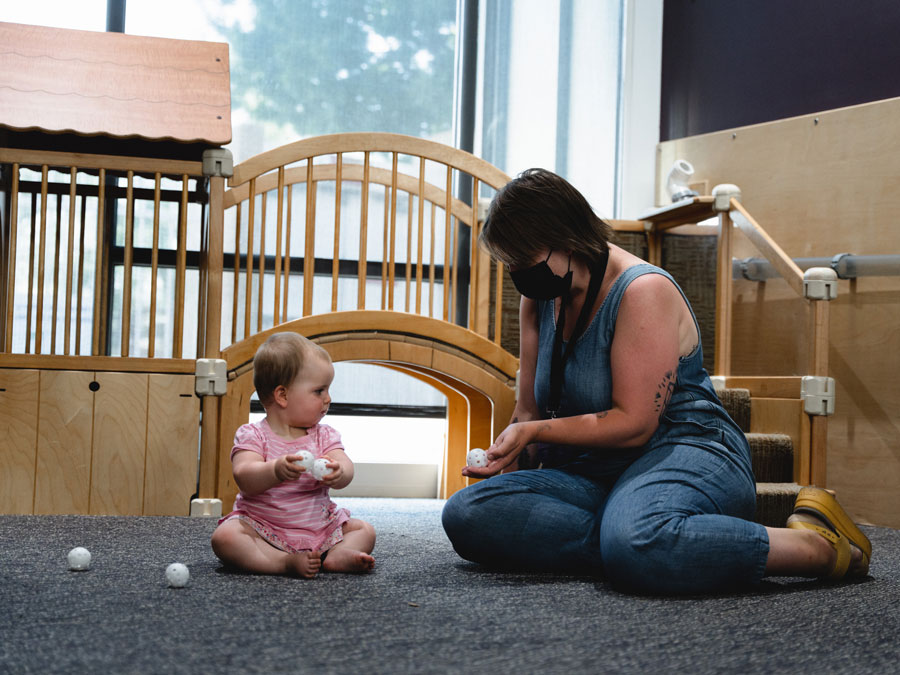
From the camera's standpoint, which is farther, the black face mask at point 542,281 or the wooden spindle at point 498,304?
the wooden spindle at point 498,304

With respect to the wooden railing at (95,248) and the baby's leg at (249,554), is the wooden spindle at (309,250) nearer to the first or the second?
the wooden railing at (95,248)

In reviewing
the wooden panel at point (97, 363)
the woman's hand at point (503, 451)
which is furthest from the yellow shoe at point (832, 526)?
the wooden panel at point (97, 363)

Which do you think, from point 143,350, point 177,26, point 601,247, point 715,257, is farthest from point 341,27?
point 601,247

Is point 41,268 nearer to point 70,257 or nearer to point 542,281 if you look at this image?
point 70,257

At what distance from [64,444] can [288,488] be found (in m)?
1.08

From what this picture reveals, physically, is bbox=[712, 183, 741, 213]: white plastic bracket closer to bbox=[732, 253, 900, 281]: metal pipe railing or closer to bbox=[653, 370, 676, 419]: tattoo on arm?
bbox=[732, 253, 900, 281]: metal pipe railing

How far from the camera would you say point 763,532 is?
1.47 meters

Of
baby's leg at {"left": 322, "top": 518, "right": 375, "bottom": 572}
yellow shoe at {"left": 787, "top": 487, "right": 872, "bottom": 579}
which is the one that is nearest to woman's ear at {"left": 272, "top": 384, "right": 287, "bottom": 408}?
baby's leg at {"left": 322, "top": 518, "right": 375, "bottom": 572}

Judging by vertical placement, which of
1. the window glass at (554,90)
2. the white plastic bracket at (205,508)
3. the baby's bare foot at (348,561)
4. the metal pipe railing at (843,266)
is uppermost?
the window glass at (554,90)

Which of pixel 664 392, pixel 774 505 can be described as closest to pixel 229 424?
pixel 664 392

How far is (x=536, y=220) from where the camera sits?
165cm

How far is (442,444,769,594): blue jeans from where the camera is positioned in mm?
1439

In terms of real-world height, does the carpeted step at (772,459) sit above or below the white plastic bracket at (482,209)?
below

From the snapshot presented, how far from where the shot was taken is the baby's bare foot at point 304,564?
5.05 ft
